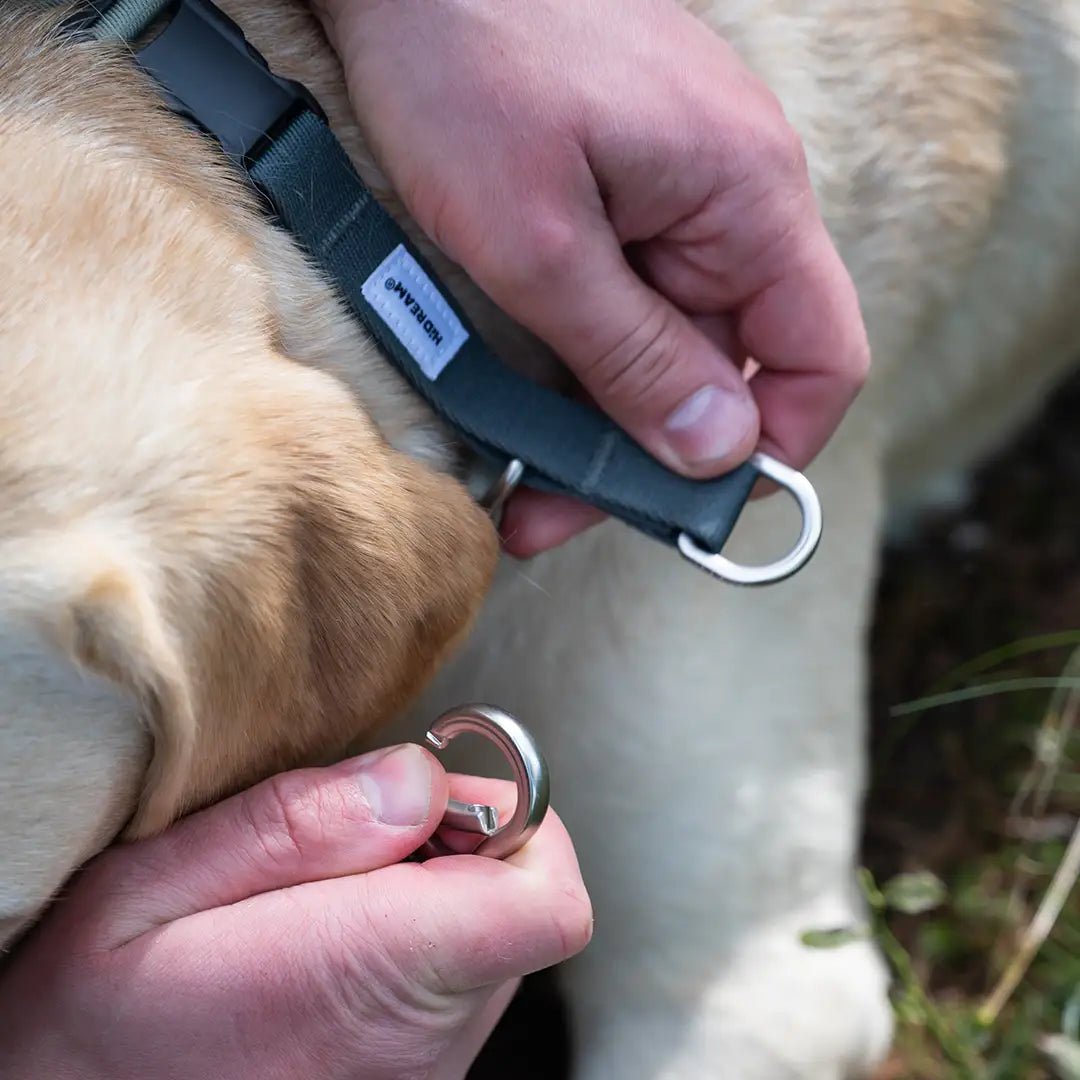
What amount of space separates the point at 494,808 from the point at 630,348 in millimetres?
314

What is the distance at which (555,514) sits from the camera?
0.88m

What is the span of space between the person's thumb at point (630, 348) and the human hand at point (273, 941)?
268 millimetres

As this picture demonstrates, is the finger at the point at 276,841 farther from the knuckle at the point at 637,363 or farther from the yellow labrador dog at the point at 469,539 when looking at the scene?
the knuckle at the point at 637,363

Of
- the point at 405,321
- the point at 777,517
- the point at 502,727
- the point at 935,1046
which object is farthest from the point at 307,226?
the point at 935,1046

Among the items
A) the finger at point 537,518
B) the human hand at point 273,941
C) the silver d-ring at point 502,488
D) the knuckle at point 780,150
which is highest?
the knuckle at point 780,150

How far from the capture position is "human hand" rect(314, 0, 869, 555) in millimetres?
776

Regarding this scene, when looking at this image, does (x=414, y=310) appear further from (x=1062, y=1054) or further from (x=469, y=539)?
(x=1062, y=1054)

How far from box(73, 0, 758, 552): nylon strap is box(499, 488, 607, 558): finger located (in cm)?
5

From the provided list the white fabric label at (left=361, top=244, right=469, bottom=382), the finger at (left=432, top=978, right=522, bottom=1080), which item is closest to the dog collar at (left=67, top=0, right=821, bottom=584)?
the white fabric label at (left=361, top=244, right=469, bottom=382)

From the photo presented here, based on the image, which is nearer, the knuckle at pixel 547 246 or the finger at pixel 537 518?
the knuckle at pixel 547 246

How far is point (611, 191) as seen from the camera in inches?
32.3

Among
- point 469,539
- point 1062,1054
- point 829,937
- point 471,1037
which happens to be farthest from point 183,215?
point 1062,1054

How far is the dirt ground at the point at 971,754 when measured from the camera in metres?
1.46

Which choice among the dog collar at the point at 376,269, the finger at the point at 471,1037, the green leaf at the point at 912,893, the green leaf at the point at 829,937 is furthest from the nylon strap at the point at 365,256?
the green leaf at the point at 912,893
